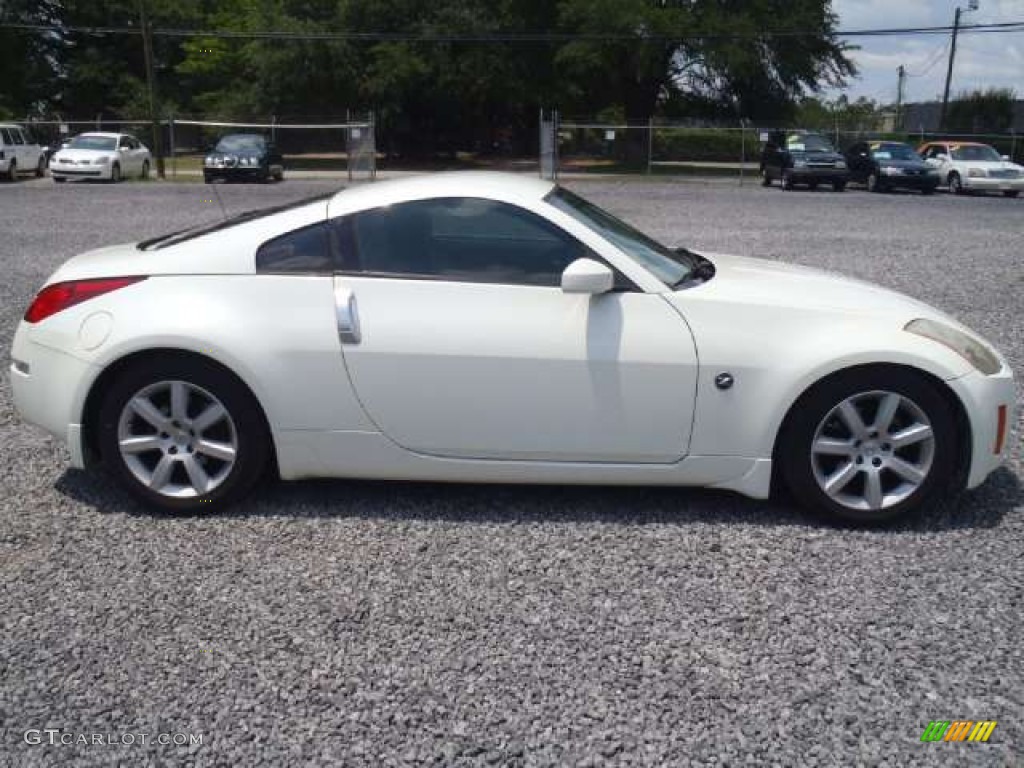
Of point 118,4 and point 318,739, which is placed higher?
point 118,4

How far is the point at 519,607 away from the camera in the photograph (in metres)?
3.44

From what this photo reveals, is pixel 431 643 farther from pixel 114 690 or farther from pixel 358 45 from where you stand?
pixel 358 45

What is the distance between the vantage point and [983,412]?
4.00m

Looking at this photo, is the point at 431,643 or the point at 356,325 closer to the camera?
the point at 431,643

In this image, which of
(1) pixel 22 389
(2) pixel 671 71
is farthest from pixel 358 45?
(1) pixel 22 389

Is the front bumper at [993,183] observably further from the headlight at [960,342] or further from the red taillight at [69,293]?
the red taillight at [69,293]

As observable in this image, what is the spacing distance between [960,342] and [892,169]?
25.3 meters

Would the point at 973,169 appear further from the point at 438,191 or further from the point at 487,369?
the point at 487,369

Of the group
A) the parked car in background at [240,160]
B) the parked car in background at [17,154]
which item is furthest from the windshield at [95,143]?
the parked car in background at [240,160]

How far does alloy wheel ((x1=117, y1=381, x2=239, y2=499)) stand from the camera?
4.12 meters

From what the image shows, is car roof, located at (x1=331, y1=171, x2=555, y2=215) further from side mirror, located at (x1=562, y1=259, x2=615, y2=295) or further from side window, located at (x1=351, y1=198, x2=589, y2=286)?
side mirror, located at (x1=562, y1=259, x2=615, y2=295)

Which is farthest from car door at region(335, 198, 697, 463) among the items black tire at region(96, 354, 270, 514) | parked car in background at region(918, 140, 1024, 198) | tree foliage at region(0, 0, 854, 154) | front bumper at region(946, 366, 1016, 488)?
tree foliage at region(0, 0, 854, 154)

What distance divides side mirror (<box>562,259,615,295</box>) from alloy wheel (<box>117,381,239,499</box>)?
1.54 metres

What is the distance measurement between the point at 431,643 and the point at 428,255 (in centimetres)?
168
